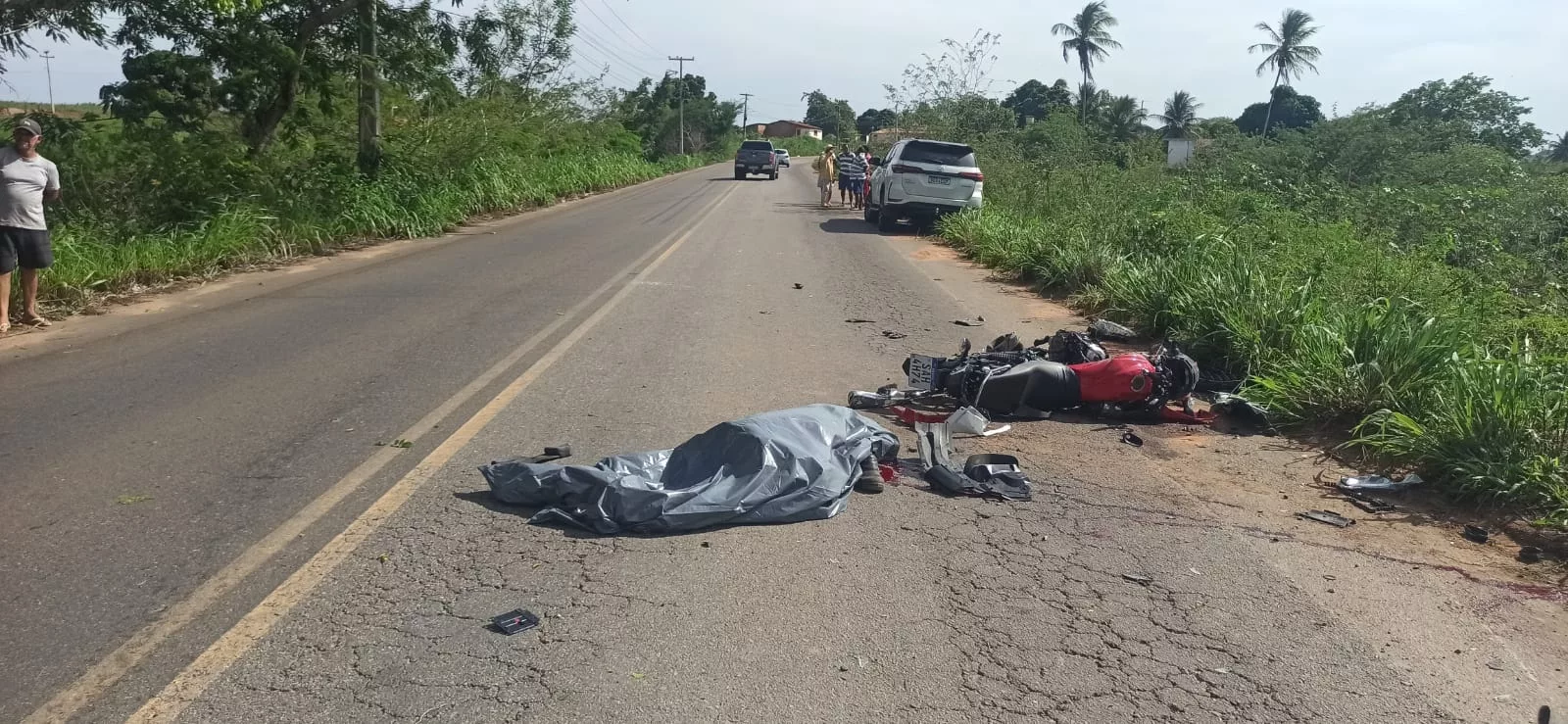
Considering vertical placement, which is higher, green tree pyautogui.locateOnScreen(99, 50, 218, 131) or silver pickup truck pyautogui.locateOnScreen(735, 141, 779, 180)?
green tree pyautogui.locateOnScreen(99, 50, 218, 131)

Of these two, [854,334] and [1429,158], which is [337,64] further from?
[1429,158]

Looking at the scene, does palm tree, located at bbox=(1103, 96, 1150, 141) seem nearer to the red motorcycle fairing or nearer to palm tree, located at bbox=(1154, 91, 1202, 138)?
palm tree, located at bbox=(1154, 91, 1202, 138)

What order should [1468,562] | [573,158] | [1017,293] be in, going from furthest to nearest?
[573,158] → [1017,293] → [1468,562]

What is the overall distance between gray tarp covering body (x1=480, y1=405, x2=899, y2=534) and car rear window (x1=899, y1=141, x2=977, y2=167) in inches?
616

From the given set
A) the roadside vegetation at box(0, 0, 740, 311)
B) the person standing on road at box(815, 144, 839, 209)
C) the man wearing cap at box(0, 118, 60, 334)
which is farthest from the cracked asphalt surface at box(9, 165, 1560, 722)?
the person standing on road at box(815, 144, 839, 209)

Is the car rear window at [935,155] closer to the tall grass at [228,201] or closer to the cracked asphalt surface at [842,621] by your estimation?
the tall grass at [228,201]

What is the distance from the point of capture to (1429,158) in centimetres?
2650

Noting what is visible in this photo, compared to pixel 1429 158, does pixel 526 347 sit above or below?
below

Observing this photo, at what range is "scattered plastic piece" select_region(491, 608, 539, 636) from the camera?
3.86 metres

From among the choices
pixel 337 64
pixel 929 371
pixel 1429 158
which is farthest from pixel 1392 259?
pixel 1429 158

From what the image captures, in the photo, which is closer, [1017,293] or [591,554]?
[591,554]

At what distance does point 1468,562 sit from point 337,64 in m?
18.3

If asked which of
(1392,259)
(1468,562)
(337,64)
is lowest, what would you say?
(1468,562)

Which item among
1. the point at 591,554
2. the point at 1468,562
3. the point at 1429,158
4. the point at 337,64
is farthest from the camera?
the point at 1429,158
